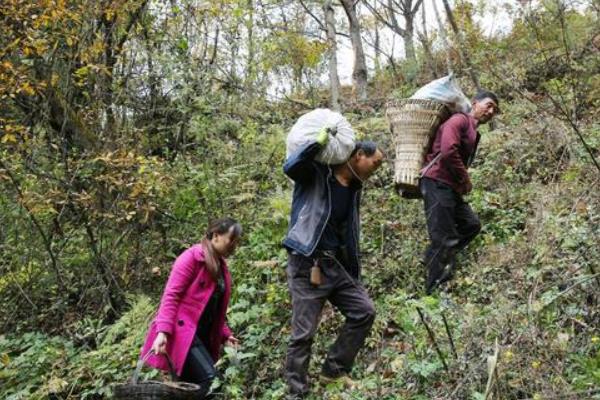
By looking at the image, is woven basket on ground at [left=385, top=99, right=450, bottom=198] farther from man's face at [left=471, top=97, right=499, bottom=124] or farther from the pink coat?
the pink coat

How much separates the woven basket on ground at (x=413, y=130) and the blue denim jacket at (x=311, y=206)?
146cm

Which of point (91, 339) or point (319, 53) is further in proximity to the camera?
point (319, 53)

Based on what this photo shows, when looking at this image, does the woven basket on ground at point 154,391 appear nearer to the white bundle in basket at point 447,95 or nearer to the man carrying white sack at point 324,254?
the man carrying white sack at point 324,254

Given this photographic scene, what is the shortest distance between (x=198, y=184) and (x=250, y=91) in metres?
2.86

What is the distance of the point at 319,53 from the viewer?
15.4 metres

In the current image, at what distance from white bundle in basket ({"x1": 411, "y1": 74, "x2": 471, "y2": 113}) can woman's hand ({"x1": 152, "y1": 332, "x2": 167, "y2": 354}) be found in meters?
3.47

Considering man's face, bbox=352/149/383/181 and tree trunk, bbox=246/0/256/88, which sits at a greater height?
tree trunk, bbox=246/0/256/88

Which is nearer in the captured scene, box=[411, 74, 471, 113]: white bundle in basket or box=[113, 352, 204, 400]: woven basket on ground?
box=[113, 352, 204, 400]: woven basket on ground

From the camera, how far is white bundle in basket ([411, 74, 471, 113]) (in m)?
6.48

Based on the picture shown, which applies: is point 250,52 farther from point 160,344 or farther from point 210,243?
point 160,344

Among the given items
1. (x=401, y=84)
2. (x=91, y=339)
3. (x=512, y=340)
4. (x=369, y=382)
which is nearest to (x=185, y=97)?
(x=91, y=339)

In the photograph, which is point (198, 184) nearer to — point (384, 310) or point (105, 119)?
point (105, 119)

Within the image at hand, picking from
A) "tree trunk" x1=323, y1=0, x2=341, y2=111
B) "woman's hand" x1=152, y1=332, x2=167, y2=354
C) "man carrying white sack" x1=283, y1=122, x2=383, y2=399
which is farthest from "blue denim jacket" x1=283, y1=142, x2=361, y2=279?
"tree trunk" x1=323, y1=0, x2=341, y2=111

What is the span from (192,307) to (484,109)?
11.6ft
